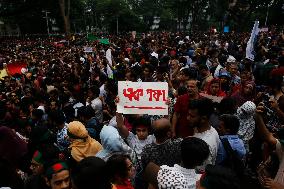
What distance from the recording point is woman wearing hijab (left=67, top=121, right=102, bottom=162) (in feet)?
13.3

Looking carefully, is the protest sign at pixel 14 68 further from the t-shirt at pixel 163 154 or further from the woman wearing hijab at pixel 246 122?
the t-shirt at pixel 163 154

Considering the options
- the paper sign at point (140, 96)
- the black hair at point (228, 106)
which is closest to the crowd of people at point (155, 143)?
the black hair at point (228, 106)

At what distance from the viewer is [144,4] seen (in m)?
96.0

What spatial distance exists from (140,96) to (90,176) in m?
2.07

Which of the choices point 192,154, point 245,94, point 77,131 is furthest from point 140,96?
point 245,94

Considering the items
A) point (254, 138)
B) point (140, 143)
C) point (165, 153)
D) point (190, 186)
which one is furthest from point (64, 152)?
point (254, 138)

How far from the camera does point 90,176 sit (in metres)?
2.73

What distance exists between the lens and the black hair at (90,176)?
270 cm

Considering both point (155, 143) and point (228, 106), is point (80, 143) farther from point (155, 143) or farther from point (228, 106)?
point (228, 106)

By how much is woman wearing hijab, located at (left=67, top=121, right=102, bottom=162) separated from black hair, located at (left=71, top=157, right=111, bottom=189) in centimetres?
118

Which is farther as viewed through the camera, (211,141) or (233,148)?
(233,148)

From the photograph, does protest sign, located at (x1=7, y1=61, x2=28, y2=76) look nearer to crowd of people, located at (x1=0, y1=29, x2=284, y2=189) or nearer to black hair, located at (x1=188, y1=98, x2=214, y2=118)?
crowd of people, located at (x1=0, y1=29, x2=284, y2=189)

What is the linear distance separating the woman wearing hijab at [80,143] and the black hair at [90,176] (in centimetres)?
118

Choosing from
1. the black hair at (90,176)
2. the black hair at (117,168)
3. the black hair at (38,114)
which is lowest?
the black hair at (38,114)
